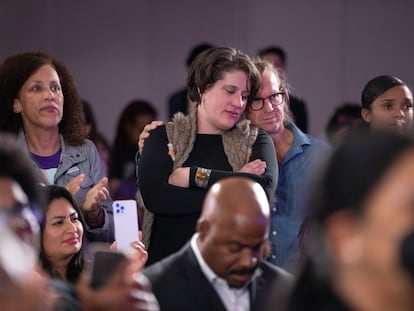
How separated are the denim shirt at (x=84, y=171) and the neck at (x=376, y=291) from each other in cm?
275

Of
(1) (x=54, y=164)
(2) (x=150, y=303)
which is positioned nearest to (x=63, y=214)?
(1) (x=54, y=164)

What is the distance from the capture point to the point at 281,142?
4543 mm

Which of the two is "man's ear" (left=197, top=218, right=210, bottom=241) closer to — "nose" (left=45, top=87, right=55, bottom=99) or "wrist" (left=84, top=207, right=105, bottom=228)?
"wrist" (left=84, top=207, right=105, bottom=228)

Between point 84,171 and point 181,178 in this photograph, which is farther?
point 84,171

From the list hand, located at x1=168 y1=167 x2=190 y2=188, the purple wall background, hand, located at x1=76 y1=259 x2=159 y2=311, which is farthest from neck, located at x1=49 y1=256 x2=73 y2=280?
the purple wall background

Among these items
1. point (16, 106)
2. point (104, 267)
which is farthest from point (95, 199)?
point (104, 267)

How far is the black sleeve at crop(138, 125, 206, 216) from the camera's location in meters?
3.92

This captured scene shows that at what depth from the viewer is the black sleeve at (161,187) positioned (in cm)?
392

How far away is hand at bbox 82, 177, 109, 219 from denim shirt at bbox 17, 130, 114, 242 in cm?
6

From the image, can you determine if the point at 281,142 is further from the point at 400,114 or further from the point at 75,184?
the point at 75,184

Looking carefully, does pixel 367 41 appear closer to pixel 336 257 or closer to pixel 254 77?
pixel 254 77

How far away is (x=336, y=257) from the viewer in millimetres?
1444

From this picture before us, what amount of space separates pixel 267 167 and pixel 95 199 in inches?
25.4

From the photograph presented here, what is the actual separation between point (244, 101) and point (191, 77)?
25 centimetres
